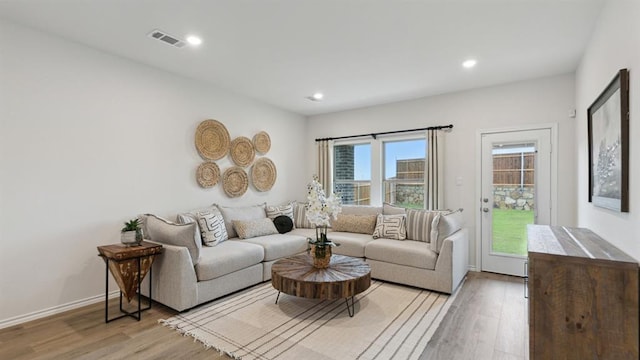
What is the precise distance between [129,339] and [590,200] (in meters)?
4.14

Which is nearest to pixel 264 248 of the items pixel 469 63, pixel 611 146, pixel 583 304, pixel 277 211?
pixel 277 211

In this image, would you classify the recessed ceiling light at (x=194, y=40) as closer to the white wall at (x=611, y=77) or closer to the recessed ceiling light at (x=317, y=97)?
the recessed ceiling light at (x=317, y=97)

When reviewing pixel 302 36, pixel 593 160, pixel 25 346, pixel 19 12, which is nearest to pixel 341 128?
pixel 302 36

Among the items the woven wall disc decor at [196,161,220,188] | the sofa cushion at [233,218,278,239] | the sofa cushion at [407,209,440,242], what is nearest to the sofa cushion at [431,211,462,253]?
the sofa cushion at [407,209,440,242]

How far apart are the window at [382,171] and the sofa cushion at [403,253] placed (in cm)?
133

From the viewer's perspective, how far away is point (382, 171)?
545cm

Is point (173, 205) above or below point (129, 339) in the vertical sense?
above

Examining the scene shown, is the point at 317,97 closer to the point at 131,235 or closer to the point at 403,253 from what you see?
the point at 403,253

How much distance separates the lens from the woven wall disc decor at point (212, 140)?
421cm

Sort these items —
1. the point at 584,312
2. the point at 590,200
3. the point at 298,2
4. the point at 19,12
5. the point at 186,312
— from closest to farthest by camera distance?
the point at 584,312 < the point at 298,2 < the point at 19,12 < the point at 590,200 < the point at 186,312

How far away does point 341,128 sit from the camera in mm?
5820

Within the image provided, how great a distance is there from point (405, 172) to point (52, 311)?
484 cm

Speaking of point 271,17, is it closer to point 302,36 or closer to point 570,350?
point 302,36

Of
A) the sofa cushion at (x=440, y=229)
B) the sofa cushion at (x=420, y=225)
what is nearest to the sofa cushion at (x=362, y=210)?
the sofa cushion at (x=420, y=225)
